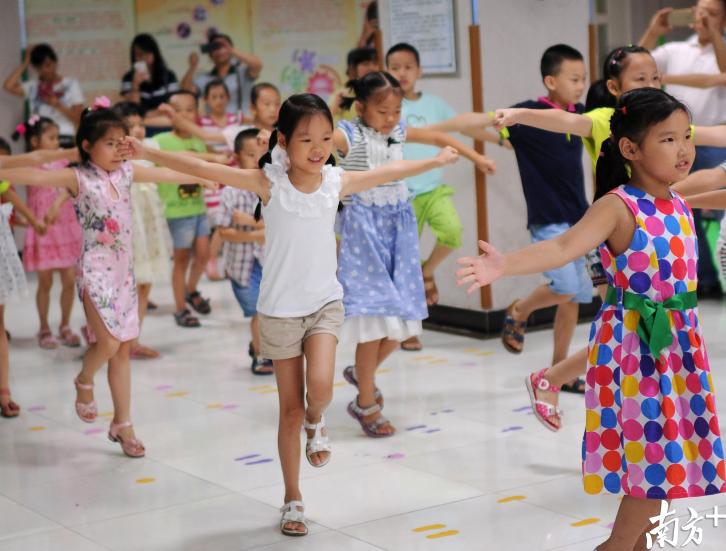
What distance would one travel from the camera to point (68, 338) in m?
7.24

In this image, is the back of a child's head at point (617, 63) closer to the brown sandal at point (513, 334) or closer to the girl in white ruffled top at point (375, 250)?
the girl in white ruffled top at point (375, 250)

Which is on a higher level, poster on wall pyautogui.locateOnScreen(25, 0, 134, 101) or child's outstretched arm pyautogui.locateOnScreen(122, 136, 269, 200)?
poster on wall pyautogui.locateOnScreen(25, 0, 134, 101)

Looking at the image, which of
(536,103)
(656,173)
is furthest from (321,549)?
(536,103)

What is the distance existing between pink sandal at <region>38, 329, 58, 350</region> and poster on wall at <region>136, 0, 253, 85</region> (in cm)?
432

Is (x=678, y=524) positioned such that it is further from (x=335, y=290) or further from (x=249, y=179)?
(x=249, y=179)

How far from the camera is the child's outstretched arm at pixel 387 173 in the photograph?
410 cm

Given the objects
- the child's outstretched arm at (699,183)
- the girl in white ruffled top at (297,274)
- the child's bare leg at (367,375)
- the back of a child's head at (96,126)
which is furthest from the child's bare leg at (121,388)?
the child's outstretched arm at (699,183)

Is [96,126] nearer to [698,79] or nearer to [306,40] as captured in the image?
[698,79]

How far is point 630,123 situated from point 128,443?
2585 mm

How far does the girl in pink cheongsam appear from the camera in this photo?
15.8 ft

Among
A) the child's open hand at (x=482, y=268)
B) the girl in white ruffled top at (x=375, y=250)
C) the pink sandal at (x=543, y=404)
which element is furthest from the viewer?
the girl in white ruffled top at (x=375, y=250)

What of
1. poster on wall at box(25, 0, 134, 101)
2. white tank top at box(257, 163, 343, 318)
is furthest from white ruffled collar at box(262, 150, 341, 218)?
poster on wall at box(25, 0, 134, 101)

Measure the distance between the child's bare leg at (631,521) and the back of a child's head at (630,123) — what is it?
0.82 meters

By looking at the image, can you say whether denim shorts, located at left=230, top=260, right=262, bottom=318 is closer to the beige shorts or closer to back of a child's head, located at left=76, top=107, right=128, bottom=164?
back of a child's head, located at left=76, top=107, right=128, bottom=164
